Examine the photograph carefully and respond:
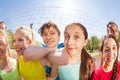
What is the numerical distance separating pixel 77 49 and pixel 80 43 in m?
0.03

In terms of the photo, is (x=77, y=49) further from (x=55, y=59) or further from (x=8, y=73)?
(x=8, y=73)

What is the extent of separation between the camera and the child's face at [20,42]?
1256 millimetres

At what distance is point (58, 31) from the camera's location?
1332 mm

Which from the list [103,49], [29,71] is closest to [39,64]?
[29,71]

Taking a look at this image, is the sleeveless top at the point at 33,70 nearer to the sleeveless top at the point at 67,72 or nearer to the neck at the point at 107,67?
the sleeveless top at the point at 67,72

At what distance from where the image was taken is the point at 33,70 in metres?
1.15

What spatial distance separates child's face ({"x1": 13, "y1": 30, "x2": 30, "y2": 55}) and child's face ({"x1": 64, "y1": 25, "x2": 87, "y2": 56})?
253 millimetres

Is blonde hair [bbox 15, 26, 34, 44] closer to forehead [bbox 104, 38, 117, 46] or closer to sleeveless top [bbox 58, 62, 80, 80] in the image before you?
sleeveless top [bbox 58, 62, 80, 80]

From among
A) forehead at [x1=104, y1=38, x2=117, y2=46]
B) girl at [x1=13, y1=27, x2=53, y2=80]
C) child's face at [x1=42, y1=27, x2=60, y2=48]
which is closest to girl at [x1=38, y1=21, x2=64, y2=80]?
child's face at [x1=42, y1=27, x2=60, y2=48]

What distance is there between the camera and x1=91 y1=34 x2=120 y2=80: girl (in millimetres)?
1490

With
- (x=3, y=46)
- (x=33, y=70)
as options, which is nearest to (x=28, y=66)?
(x=33, y=70)

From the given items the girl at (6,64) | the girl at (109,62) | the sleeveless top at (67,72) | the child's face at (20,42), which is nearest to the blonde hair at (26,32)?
the child's face at (20,42)

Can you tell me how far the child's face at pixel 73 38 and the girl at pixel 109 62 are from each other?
15.0 inches

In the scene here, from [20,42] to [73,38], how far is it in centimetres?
30
